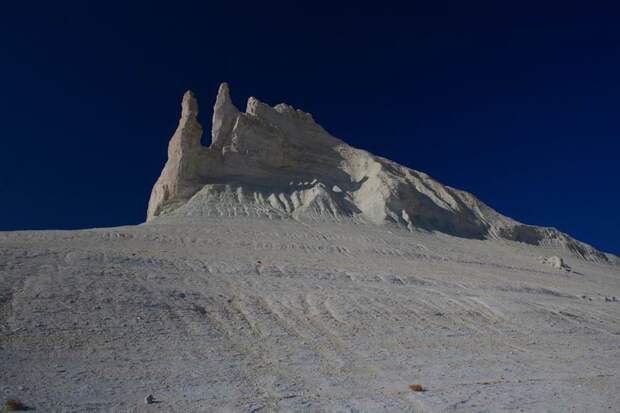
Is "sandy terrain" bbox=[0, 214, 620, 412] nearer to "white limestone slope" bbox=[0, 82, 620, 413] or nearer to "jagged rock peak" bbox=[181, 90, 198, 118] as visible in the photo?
"white limestone slope" bbox=[0, 82, 620, 413]

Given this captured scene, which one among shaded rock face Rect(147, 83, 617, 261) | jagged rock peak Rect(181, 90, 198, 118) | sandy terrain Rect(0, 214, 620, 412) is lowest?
sandy terrain Rect(0, 214, 620, 412)

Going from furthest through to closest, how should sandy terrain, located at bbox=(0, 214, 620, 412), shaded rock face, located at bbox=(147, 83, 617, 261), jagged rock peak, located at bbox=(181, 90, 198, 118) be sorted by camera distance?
jagged rock peak, located at bbox=(181, 90, 198, 118), shaded rock face, located at bbox=(147, 83, 617, 261), sandy terrain, located at bbox=(0, 214, 620, 412)

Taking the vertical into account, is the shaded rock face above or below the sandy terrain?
above

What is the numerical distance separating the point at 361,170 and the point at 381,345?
40.4 m

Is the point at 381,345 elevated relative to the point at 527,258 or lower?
lower

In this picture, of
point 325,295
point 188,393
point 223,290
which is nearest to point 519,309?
point 325,295

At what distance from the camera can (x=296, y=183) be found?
163 ft

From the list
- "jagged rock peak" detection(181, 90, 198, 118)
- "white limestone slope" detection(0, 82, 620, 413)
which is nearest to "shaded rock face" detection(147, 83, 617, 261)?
"jagged rock peak" detection(181, 90, 198, 118)

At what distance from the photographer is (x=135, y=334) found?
13219mm

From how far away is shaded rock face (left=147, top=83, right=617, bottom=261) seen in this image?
144 feet

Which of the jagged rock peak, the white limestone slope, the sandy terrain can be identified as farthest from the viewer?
the jagged rock peak

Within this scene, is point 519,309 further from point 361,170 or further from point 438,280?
point 361,170

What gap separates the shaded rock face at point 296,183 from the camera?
4388 centimetres

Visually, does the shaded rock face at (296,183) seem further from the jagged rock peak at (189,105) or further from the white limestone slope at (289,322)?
the white limestone slope at (289,322)
